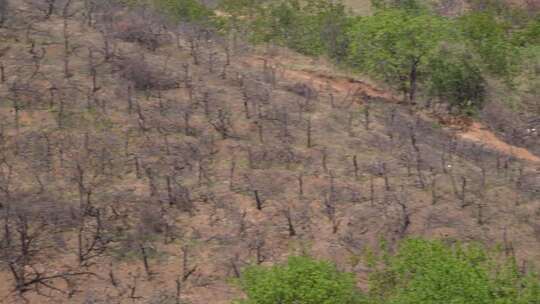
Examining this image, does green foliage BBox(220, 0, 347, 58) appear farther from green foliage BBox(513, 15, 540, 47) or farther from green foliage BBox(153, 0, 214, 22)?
green foliage BBox(513, 15, 540, 47)

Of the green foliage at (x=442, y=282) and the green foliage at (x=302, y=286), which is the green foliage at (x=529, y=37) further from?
the green foliage at (x=302, y=286)

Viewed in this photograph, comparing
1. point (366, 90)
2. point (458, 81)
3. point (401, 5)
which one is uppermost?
point (401, 5)

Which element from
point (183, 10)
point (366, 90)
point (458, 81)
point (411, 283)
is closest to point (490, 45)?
point (458, 81)

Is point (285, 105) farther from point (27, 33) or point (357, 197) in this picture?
point (27, 33)

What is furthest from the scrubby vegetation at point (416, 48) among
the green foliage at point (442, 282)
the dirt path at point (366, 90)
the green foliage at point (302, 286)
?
the green foliage at point (302, 286)

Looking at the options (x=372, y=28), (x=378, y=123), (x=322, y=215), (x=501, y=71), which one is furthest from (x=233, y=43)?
(x=322, y=215)

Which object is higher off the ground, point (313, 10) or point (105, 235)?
point (313, 10)

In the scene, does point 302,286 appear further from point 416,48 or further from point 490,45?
point 490,45
